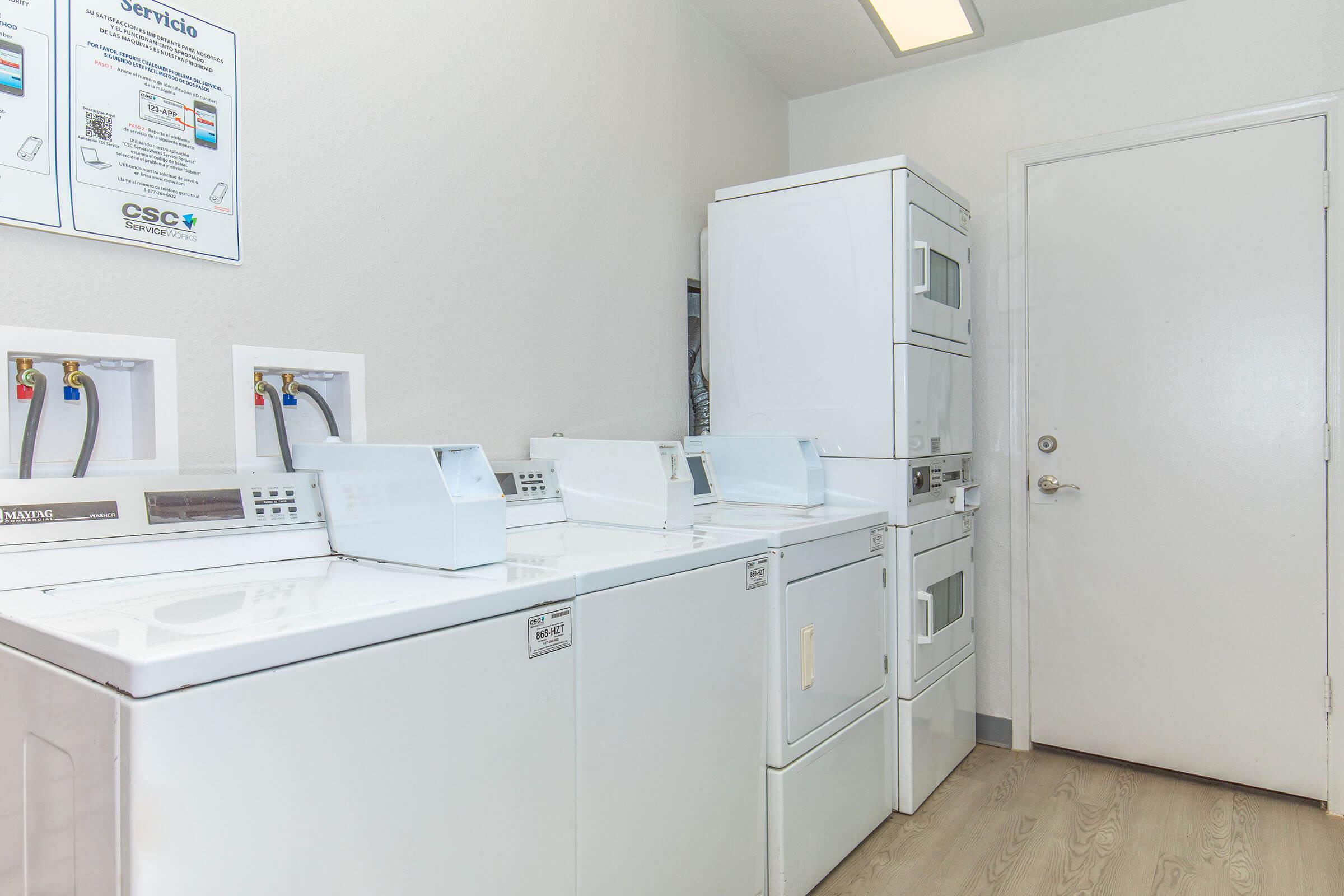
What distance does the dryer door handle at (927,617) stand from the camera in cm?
240

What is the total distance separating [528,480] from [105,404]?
0.84 meters

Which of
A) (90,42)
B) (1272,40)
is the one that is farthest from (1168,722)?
(90,42)

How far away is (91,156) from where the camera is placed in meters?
1.29

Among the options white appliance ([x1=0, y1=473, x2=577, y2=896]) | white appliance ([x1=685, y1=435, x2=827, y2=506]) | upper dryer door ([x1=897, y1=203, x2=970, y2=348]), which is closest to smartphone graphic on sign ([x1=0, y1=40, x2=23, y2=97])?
white appliance ([x1=0, y1=473, x2=577, y2=896])

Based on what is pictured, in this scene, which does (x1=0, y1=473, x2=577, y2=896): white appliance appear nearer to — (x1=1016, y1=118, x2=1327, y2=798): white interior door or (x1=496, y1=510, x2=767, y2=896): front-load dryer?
(x1=496, y1=510, x2=767, y2=896): front-load dryer

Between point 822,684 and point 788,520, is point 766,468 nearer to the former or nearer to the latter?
point 788,520

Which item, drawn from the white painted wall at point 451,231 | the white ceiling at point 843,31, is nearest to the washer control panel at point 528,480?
the white painted wall at point 451,231

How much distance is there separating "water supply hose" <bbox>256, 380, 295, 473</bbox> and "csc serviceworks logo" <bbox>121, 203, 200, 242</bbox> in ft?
0.92

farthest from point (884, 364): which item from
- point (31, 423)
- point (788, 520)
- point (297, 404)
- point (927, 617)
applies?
point (31, 423)

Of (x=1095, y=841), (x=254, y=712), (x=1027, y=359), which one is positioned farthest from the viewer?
(x=1027, y=359)

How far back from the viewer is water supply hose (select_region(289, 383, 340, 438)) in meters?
1.57

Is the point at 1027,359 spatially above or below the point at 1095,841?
above

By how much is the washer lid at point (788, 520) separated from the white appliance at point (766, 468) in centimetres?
3

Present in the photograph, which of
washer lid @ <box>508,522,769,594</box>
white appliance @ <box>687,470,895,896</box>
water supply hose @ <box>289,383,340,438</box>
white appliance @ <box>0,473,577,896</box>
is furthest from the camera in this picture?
white appliance @ <box>687,470,895,896</box>
